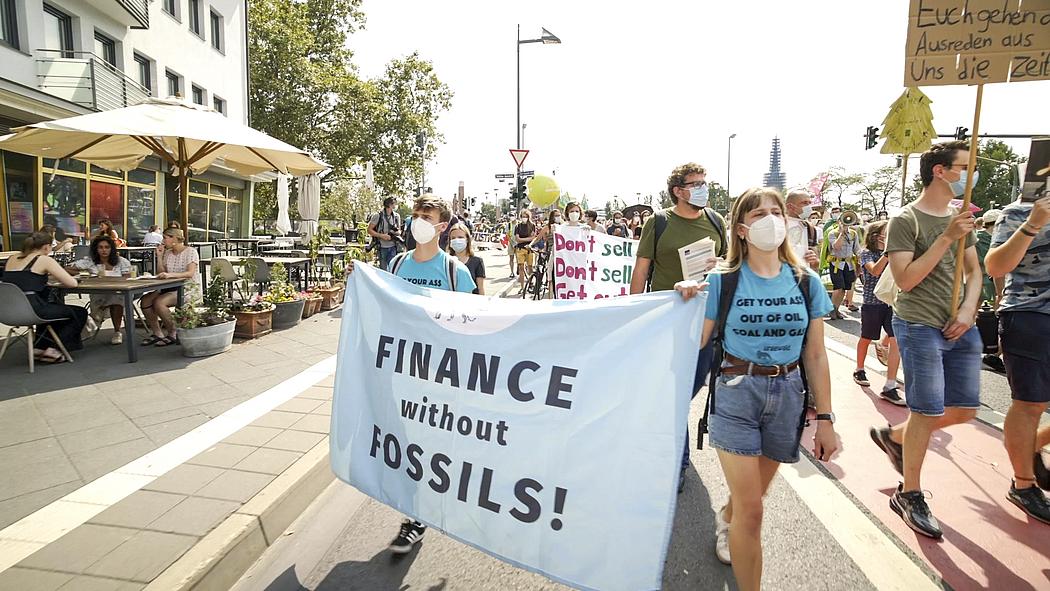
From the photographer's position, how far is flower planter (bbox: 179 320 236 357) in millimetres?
6309

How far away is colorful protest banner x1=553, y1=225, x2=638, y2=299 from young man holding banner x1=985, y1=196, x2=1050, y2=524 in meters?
3.40

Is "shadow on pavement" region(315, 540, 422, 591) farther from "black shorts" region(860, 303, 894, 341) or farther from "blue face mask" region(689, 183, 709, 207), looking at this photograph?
"black shorts" region(860, 303, 894, 341)

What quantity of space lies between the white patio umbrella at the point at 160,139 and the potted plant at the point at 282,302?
1439mm

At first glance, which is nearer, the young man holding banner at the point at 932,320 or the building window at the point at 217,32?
the young man holding banner at the point at 932,320

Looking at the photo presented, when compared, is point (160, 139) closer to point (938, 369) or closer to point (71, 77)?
point (71, 77)

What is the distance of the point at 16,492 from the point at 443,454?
283 cm

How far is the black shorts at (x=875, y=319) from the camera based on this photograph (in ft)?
18.5

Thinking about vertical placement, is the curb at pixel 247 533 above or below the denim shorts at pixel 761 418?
below

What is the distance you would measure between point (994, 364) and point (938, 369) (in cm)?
551

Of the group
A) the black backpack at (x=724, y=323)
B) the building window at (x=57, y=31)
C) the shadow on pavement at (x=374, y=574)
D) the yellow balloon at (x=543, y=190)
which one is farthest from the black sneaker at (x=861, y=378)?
the building window at (x=57, y=31)

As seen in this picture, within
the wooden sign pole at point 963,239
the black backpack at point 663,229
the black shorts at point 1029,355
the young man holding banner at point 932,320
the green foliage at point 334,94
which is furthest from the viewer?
the green foliage at point 334,94

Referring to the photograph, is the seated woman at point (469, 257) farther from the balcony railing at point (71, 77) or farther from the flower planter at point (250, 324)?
the balcony railing at point (71, 77)

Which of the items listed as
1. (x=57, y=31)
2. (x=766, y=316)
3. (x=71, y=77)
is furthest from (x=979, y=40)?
(x=57, y=31)

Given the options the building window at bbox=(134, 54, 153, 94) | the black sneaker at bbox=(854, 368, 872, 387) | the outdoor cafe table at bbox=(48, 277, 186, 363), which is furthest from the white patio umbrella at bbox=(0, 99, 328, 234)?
the building window at bbox=(134, 54, 153, 94)
